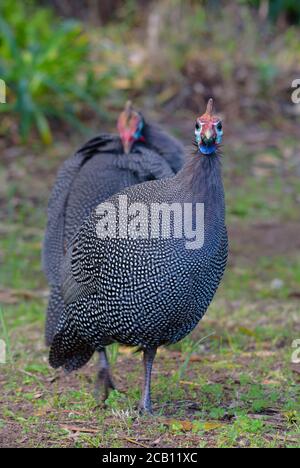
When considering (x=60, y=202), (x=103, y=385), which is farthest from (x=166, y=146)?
(x=103, y=385)

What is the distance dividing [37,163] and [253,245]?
8.22 ft

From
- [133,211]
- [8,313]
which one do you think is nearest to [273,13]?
[8,313]

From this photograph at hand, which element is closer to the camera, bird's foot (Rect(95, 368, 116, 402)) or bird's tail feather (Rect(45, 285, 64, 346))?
bird's foot (Rect(95, 368, 116, 402))

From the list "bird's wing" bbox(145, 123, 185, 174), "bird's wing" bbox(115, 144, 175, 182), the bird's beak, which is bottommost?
the bird's beak

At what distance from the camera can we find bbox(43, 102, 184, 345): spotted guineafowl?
14.4 ft

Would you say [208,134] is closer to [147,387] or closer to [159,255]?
[159,255]

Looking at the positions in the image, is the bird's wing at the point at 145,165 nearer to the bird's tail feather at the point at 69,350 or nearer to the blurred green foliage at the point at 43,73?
the bird's tail feather at the point at 69,350

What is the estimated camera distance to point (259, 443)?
327 cm

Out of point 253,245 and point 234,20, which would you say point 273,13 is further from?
point 253,245

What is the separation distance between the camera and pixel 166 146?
188 inches

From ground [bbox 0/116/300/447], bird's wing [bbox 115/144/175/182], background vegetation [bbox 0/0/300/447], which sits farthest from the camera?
bird's wing [bbox 115/144/175/182]

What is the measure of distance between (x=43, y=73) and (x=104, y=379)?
17.0ft

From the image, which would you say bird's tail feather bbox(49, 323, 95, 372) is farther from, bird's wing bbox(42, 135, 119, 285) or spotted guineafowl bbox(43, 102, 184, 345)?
bird's wing bbox(42, 135, 119, 285)

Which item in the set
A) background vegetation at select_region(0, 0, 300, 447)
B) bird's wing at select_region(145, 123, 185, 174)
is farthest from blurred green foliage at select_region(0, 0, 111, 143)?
bird's wing at select_region(145, 123, 185, 174)
